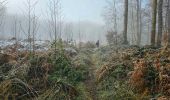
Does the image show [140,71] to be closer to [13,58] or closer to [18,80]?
[18,80]

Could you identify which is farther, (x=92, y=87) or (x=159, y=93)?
(x=92, y=87)

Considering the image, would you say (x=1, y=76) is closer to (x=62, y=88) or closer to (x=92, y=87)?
(x=62, y=88)

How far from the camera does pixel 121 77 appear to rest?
10234mm

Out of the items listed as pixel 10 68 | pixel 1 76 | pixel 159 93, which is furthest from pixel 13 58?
pixel 159 93

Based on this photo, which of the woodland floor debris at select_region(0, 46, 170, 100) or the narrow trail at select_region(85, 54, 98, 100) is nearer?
the woodland floor debris at select_region(0, 46, 170, 100)

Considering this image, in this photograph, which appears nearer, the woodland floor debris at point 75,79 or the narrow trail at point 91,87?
the woodland floor debris at point 75,79

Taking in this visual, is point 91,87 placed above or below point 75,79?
below

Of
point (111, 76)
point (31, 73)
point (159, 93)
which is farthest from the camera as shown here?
point (111, 76)

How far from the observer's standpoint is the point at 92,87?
1034cm

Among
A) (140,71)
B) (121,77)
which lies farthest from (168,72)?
(121,77)

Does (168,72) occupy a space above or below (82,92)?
above

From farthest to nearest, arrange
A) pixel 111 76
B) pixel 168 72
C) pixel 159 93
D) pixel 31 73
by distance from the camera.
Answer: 1. pixel 111 76
2. pixel 31 73
3. pixel 168 72
4. pixel 159 93

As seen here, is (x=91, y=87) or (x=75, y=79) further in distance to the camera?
(x=75, y=79)

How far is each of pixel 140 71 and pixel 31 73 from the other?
12.2ft
